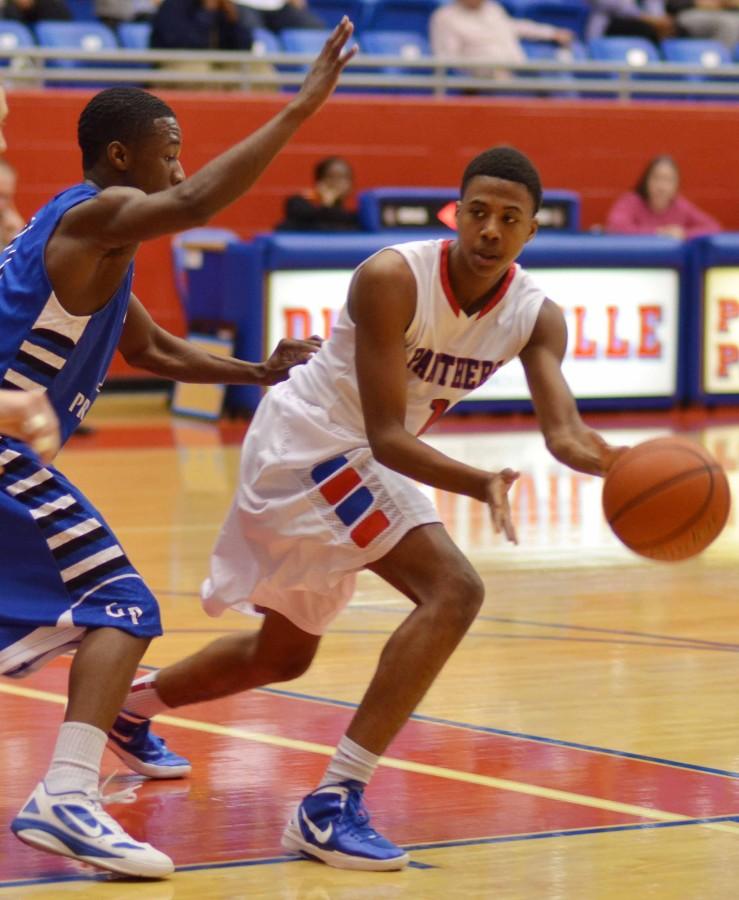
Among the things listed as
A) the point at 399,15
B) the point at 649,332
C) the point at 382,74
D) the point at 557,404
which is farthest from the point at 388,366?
the point at 399,15

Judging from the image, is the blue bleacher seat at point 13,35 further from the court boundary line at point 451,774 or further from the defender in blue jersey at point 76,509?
the defender in blue jersey at point 76,509

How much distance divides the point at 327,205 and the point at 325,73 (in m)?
10.1

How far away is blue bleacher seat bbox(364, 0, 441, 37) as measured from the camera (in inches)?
629

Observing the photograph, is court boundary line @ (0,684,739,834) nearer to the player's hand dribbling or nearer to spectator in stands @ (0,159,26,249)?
the player's hand dribbling

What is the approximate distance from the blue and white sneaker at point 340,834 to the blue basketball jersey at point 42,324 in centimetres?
101

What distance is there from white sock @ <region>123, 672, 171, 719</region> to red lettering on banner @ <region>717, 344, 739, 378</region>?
31.7 feet

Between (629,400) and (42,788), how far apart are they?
9.91 meters

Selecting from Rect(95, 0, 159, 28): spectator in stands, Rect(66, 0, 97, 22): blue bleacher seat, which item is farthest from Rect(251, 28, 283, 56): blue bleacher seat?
Rect(66, 0, 97, 22): blue bleacher seat

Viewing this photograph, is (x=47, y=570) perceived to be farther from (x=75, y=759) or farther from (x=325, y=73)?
(x=325, y=73)

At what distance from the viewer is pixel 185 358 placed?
4930 mm

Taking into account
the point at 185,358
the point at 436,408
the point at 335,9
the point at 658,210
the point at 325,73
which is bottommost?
the point at 436,408

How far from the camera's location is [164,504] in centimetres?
969

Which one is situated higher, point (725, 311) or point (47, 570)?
point (725, 311)

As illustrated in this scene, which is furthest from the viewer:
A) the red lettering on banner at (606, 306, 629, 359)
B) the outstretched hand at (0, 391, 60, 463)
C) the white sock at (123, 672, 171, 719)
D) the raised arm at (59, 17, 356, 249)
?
the red lettering on banner at (606, 306, 629, 359)
